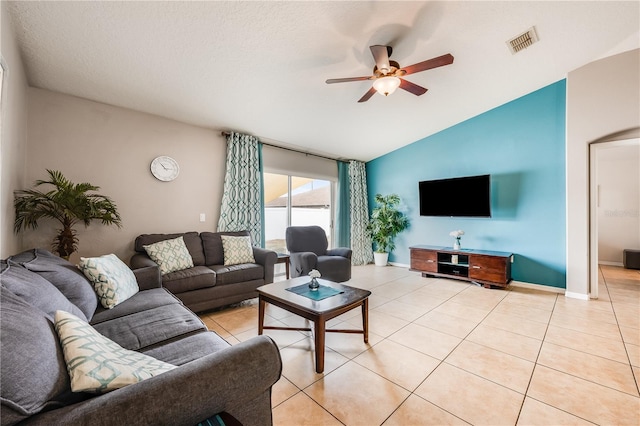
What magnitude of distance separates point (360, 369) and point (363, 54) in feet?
9.38

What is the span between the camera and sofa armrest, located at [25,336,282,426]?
2.24ft

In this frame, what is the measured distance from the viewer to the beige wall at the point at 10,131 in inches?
69.5

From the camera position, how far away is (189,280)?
2680mm

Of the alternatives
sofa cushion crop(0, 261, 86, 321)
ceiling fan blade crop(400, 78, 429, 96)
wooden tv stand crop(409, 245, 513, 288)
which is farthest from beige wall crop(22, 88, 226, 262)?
wooden tv stand crop(409, 245, 513, 288)

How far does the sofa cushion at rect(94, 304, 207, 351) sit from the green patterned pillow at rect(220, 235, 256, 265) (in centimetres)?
145

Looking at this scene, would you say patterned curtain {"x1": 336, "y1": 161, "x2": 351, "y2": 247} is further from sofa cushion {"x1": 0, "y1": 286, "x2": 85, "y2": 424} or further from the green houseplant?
sofa cushion {"x1": 0, "y1": 286, "x2": 85, "y2": 424}

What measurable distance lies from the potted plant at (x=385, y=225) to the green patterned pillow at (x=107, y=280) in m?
4.29

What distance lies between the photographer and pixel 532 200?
386 cm

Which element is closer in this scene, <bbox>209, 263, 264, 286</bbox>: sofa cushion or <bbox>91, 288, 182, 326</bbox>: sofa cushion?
<bbox>91, 288, 182, 326</bbox>: sofa cushion

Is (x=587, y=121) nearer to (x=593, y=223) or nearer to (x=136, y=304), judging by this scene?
(x=593, y=223)

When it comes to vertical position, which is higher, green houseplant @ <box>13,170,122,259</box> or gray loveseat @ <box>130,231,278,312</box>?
green houseplant @ <box>13,170,122,259</box>

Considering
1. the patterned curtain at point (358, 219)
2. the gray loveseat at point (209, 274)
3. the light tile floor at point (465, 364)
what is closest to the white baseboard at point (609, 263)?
the light tile floor at point (465, 364)

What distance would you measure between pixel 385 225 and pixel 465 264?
1.63m

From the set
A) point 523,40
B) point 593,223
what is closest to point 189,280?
point 523,40
